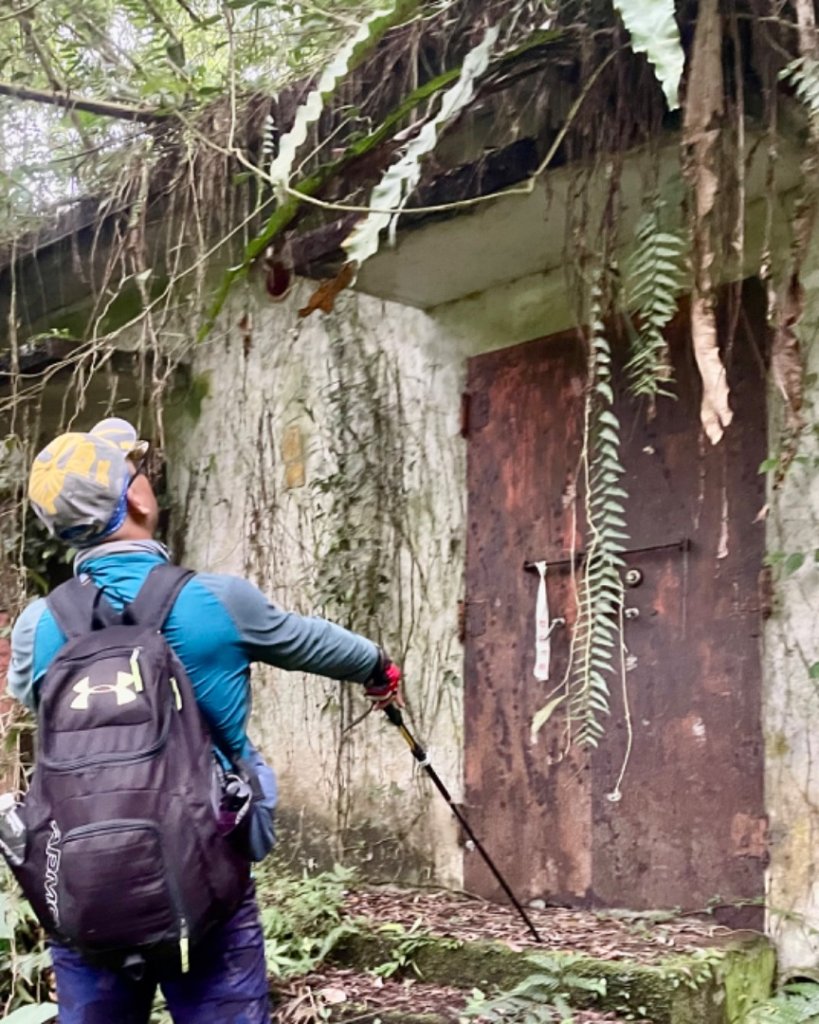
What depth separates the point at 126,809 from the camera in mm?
2047

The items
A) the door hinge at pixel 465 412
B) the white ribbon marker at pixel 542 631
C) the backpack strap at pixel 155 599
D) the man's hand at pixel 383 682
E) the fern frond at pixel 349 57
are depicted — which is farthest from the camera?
the door hinge at pixel 465 412

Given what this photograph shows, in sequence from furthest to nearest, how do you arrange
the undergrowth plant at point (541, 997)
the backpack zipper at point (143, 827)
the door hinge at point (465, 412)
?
1. the door hinge at point (465, 412)
2. the undergrowth plant at point (541, 997)
3. the backpack zipper at point (143, 827)

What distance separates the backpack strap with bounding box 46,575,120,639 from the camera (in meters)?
2.26

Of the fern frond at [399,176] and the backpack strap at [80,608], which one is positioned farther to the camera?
the fern frond at [399,176]

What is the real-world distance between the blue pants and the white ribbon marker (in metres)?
2.02

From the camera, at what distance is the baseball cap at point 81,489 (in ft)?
7.65

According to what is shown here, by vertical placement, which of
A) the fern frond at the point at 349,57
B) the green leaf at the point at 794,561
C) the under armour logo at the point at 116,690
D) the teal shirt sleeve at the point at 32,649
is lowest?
the under armour logo at the point at 116,690

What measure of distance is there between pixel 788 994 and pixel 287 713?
8.36 feet

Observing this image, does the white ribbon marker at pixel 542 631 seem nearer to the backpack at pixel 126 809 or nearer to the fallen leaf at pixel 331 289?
the fallen leaf at pixel 331 289

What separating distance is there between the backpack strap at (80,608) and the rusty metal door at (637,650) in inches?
65.4

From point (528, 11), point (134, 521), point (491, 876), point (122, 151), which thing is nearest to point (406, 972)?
point (491, 876)

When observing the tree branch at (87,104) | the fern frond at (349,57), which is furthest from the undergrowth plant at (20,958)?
the tree branch at (87,104)

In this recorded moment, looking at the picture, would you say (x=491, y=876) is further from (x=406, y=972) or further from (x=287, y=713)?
(x=287, y=713)

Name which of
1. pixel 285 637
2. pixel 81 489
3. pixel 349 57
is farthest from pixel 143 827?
pixel 349 57
